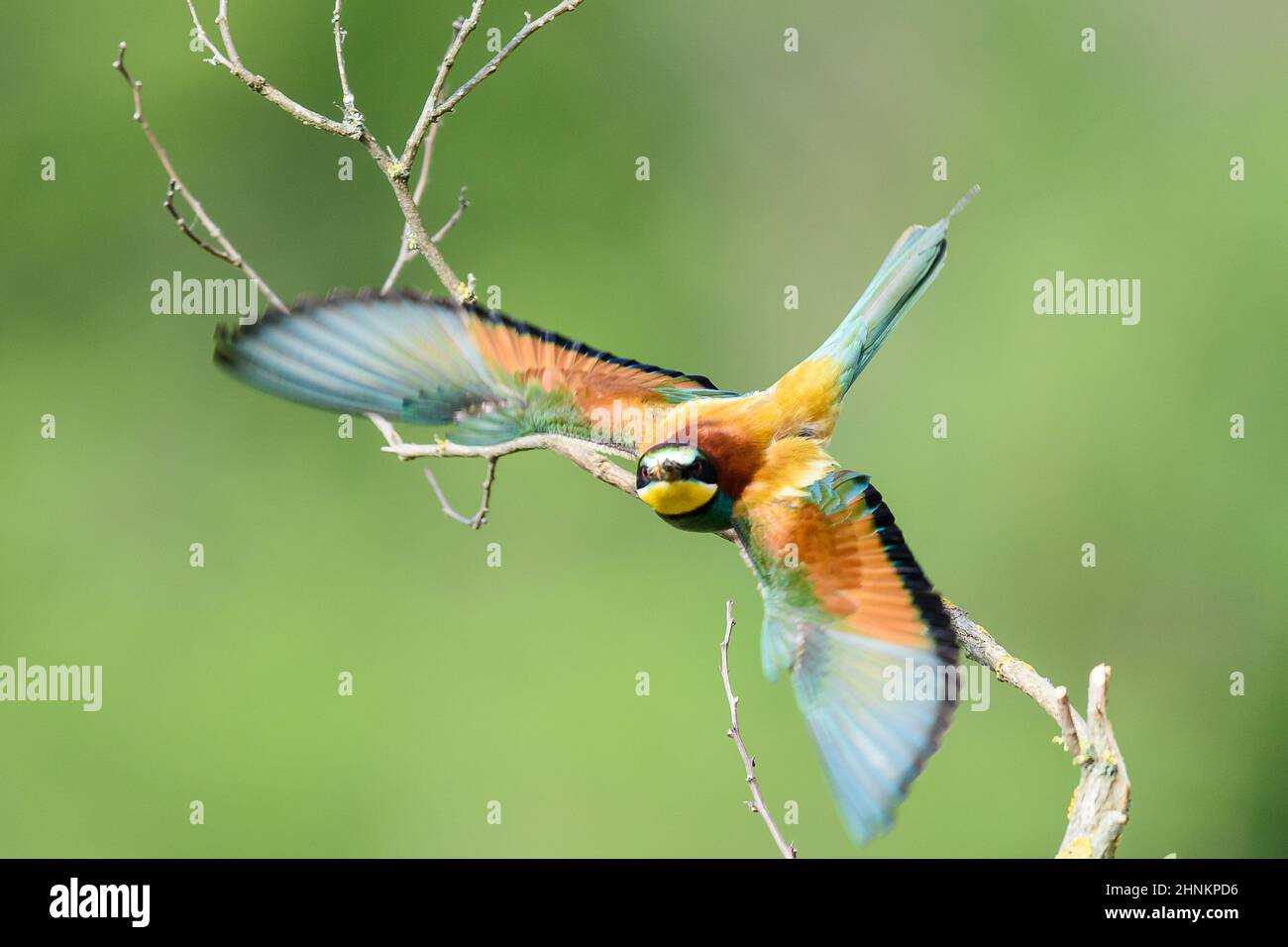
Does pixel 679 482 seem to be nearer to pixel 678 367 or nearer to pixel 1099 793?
pixel 1099 793

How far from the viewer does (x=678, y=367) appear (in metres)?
5.68

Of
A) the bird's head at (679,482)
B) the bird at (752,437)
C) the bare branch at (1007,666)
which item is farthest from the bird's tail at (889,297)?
the bare branch at (1007,666)

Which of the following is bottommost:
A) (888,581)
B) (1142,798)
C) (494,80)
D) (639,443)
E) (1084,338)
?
(1142,798)

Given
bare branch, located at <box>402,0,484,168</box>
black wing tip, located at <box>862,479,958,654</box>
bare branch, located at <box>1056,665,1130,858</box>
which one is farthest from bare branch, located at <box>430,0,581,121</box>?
bare branch, located at <box>1056,665,1130,858</box>

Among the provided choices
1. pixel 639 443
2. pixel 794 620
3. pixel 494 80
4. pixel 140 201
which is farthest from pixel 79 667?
pixel 794 620

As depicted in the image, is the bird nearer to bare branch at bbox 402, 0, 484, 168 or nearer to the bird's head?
the bird's head

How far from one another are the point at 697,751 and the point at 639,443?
2626mm

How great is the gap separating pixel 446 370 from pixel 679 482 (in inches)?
18.4

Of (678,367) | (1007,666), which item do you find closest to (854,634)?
(1007,666)

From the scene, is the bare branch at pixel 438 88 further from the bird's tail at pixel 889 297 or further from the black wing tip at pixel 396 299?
the bird's tail at pixel 889 297

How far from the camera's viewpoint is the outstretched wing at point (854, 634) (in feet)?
6.85

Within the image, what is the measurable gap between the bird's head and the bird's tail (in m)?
0.49

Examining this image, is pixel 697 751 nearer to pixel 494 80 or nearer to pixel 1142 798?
pixel 1142 798

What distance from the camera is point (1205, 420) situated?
206 inches
